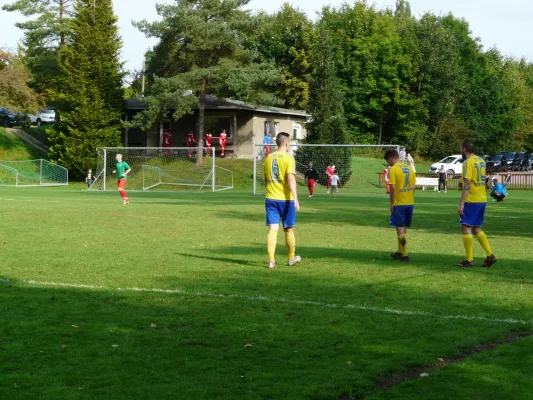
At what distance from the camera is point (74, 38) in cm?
5922

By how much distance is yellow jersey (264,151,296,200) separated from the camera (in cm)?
1237

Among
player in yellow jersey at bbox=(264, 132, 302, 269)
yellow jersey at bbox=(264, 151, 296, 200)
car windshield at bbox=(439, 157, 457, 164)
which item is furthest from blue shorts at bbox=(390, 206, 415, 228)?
car windshield at bbox=(439, 157, 457, 164)

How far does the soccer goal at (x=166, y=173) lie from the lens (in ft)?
163

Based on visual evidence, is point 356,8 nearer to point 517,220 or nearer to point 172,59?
point 172,59

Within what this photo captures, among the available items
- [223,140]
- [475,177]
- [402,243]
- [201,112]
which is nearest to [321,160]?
[223,140]

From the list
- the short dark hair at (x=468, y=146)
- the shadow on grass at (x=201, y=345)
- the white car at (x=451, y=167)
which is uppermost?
the short dark hair at (x=468, y=146)

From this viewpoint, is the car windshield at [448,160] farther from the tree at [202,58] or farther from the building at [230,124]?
the tree at [202,58]

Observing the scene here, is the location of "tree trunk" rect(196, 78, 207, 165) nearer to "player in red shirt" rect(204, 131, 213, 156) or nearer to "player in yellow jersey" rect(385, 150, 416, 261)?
"player in red shirt" rect(204, 131, 213, 156)

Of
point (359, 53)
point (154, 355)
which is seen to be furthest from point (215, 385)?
point (359, 53)

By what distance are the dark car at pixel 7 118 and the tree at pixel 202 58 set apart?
57.1ft

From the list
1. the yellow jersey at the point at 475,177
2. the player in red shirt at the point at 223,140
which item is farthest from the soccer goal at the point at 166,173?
the yellow jersey at the point at 475,177

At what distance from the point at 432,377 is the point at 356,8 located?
3288 inches

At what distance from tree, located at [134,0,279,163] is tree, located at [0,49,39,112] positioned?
7.44 m

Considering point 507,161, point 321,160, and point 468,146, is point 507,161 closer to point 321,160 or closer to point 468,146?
point 321,160
